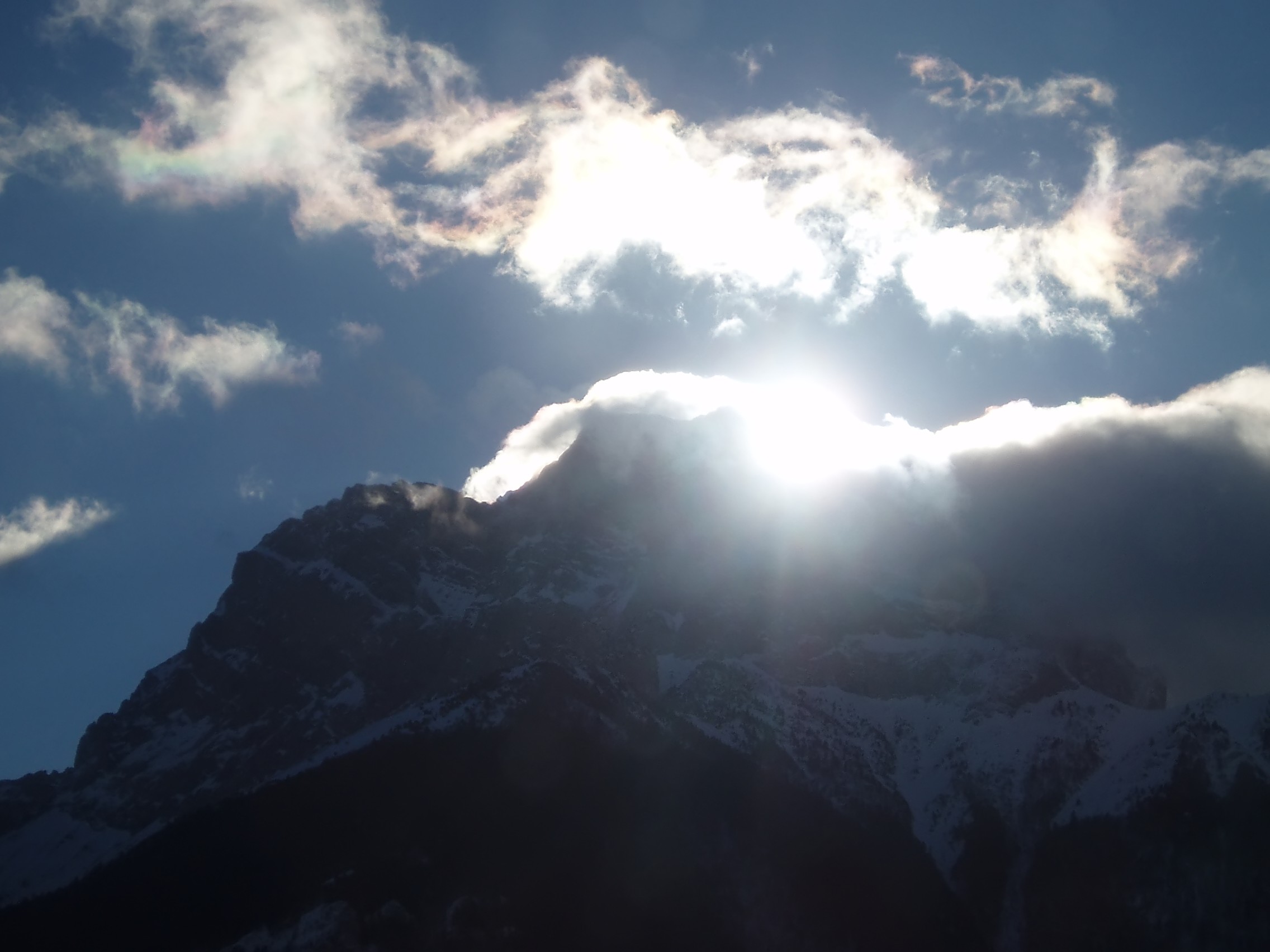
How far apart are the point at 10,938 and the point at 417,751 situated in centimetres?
6777

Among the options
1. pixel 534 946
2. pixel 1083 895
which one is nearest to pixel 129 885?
pixel 534 946

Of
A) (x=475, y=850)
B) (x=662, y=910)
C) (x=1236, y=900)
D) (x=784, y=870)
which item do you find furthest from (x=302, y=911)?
(x=1236, y=900)

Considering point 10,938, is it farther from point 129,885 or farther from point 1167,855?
point 1167,855

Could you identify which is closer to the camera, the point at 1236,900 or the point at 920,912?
the point at 1236,900

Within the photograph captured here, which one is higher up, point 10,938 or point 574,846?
point 10,938

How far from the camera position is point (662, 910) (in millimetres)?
176875

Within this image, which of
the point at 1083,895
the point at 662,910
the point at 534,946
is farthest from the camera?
the point at 1083,895

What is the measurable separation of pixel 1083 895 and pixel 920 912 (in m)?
26.7

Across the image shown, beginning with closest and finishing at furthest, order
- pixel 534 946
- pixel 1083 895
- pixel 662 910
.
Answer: pixel 534 946 < pixel 662 910 < pixel 1083 895

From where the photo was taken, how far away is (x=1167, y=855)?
7215 inches

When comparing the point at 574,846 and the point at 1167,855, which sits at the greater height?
the point at 574,846

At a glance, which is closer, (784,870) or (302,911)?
(302,911)

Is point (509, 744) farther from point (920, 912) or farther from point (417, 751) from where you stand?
point (920, 912)

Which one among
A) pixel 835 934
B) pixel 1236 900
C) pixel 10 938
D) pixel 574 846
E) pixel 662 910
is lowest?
pixel 1236 900
